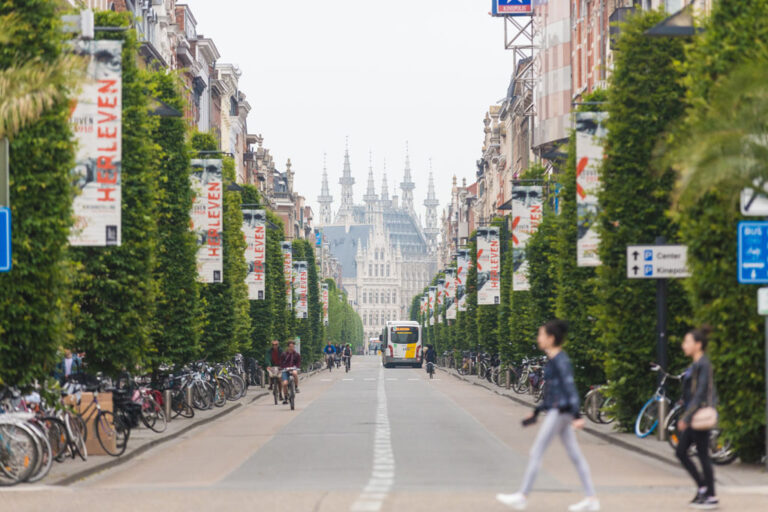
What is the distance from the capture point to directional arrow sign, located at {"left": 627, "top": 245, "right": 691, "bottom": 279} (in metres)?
24.9

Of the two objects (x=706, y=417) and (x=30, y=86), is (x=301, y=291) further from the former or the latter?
(x=706, y=417)

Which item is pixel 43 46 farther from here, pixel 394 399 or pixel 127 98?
pixel 394 399

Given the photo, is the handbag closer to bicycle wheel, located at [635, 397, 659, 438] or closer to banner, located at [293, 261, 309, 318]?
bicycle wheel, located at [635, 397, 659, 438]

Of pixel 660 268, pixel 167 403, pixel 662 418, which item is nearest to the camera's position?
pixel 662 418

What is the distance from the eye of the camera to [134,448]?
24.6m

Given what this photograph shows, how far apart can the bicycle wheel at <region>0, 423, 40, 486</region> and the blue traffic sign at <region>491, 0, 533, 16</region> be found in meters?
67.3

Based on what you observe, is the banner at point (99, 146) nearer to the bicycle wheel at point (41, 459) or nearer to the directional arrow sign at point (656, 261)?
the bicycle wheel at point (41, 459)

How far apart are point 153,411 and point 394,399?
1911cm

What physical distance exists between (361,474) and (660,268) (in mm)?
7957

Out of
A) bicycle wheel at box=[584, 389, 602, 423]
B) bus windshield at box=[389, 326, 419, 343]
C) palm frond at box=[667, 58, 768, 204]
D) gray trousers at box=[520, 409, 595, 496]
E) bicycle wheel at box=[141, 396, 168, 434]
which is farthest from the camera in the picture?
bus windshield at box=[389, 326, 419, 343]

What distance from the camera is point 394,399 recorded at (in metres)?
47.9

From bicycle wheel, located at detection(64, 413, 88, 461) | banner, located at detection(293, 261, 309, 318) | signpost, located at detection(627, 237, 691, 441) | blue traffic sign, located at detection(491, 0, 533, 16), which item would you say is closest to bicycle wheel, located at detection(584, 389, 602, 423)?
signpost, located at detection(627, 237, 691, 441)

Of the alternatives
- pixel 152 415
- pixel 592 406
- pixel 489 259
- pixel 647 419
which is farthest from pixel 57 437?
pixel 489 259

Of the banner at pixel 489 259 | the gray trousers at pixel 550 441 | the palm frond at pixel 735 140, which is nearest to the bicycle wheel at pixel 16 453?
the gray trousers at pixel 550 441
